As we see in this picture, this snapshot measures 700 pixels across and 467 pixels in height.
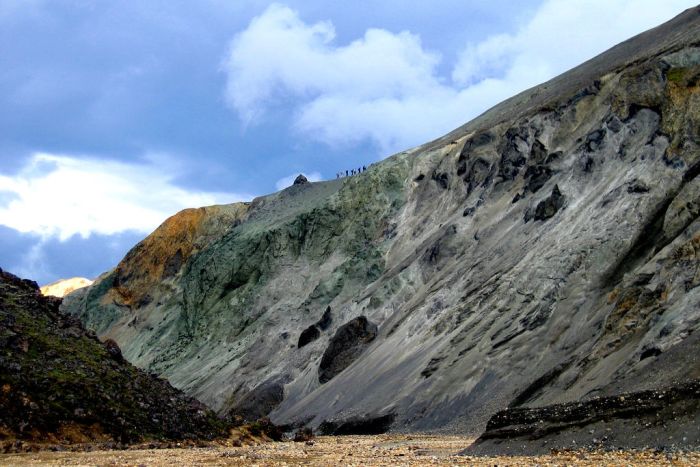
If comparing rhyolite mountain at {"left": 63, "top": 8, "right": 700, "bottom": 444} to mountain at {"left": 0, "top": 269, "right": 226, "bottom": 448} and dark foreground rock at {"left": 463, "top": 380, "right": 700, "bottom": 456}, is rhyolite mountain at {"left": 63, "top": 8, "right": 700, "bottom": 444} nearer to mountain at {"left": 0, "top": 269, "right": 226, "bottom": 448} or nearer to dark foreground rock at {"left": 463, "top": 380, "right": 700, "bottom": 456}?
dark foreground rock at {"left": 463, "top": 380, "right": 700, "bottom": 456}

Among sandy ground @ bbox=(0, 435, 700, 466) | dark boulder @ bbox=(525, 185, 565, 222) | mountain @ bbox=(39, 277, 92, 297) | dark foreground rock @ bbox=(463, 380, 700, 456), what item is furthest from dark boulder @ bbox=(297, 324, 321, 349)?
mountain @ bbox=(39, 277, 92, 297)

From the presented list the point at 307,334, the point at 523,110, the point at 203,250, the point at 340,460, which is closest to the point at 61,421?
the point at 340,460

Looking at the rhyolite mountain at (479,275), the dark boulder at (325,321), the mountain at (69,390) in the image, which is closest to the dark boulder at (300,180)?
the rhyolite mountain at (479,275)

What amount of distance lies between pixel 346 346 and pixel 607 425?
135 feet

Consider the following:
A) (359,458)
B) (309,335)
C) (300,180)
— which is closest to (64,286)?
(300,180)

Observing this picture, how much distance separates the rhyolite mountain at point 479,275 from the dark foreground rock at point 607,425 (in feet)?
14.4

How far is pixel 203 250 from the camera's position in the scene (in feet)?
338

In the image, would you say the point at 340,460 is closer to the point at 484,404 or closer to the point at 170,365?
the point at 484,404

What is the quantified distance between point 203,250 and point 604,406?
282ft

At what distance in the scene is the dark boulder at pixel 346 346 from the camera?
193ft

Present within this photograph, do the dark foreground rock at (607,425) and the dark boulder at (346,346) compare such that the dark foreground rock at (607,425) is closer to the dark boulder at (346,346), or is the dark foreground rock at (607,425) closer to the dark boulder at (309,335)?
the dark boulder at (346,346)

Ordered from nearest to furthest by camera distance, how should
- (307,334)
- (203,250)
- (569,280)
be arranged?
(569,280), (307,334), (203,250)

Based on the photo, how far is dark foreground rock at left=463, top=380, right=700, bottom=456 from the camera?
1797 cm

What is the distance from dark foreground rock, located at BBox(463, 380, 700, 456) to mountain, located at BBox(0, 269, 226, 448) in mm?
13646
